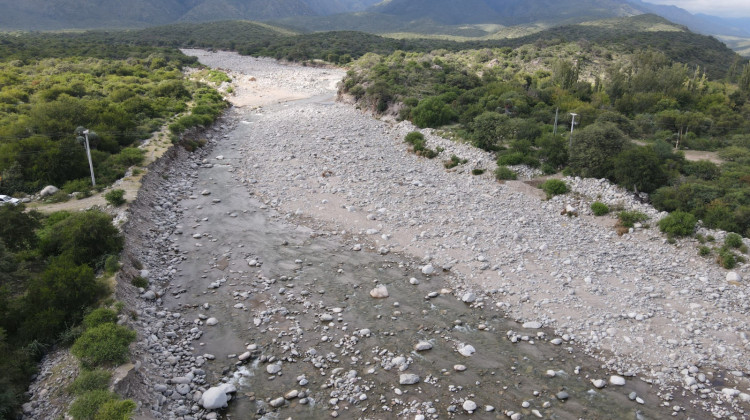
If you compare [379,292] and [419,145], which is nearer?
[379,292]

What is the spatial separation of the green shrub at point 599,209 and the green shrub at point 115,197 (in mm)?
21226

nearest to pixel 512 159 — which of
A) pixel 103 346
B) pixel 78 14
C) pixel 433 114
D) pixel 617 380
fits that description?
pixel 433 114

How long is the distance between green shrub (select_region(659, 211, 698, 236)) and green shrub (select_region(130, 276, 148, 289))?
20001 millimetres

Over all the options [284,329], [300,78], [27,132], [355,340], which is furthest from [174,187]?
[300,78]

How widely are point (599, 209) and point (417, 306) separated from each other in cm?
1119

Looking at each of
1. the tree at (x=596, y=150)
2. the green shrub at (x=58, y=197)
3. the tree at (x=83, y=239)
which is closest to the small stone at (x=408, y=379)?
the tree at (x=83, y=239)

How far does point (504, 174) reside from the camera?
2553cm

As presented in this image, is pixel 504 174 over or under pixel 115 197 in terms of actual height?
under

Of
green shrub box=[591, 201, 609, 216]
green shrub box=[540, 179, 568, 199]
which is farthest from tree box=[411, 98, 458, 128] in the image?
green shrub box=[591, 201, 609, 216]

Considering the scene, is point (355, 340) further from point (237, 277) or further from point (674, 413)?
point (674, 413)

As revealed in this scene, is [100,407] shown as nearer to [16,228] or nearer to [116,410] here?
[116,410]

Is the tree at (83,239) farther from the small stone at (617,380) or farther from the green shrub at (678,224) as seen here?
the green shrub at (678,224)

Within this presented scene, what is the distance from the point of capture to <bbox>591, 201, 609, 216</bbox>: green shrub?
2098 cm

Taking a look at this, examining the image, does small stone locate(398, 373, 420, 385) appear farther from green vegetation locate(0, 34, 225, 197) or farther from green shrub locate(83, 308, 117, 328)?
A: green vegetation locate(0, 34, 225, 197)
